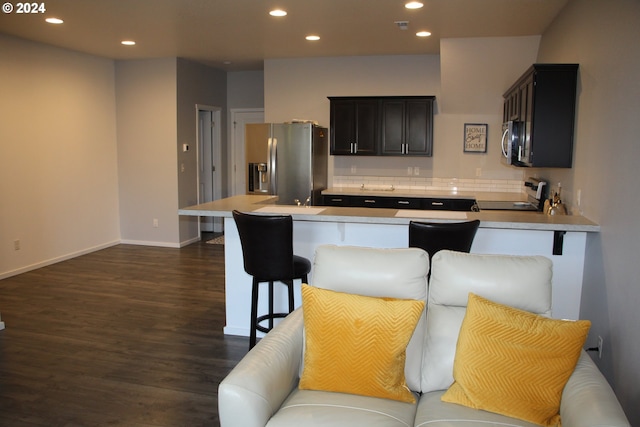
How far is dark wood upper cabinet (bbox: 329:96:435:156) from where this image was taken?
6.86 meters

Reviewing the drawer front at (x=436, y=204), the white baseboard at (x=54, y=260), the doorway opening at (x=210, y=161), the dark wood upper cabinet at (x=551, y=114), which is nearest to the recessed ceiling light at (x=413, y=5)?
the dark wood upper cabinet at (x=551, y=114)

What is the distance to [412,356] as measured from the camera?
2453mm

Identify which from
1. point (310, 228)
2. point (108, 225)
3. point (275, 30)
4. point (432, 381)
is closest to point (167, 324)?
point (310, 228)

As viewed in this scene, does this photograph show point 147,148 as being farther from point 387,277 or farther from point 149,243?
point 387,277

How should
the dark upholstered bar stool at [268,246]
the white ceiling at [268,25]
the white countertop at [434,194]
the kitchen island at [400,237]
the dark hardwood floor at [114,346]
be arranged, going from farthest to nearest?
the white countertop at [434,194], the white ceiling at [268,25], the kitchen island at [400,237], the dark upholstered bar stool at [268,246], the dark hardwood floor at [114,346]

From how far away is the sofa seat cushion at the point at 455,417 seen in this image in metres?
2.05

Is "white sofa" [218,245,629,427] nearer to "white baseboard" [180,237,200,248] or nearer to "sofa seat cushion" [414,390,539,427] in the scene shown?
"sofa seat cushion" [414,390,539,427]

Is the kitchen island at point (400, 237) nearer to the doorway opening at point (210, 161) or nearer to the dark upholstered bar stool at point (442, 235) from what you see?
the dark upholstered bar stool at point (442, 235)

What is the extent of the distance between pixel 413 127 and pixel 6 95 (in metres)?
4.74

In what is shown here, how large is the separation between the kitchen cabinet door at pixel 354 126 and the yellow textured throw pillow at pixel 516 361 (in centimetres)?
493

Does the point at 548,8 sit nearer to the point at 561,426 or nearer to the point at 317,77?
the point at 317,77

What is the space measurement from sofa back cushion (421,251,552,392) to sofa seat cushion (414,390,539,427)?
194mm

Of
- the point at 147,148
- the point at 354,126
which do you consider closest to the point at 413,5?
the point at 354,126

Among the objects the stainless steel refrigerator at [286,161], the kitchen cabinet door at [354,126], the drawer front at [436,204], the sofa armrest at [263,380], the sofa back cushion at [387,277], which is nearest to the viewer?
the sofa armrest at [263,380]
